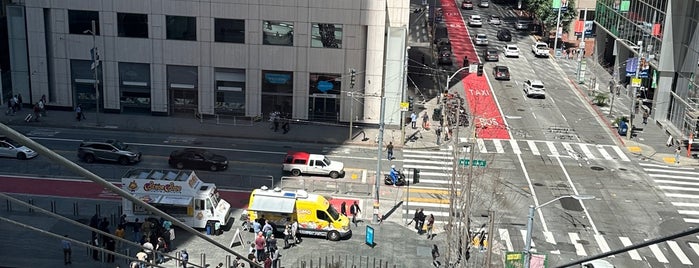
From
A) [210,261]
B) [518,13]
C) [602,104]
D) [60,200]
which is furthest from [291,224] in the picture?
[518,13]

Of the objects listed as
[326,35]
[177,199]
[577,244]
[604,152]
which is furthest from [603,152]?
[177,199]

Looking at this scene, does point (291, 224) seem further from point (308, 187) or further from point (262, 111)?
point (262, 111)

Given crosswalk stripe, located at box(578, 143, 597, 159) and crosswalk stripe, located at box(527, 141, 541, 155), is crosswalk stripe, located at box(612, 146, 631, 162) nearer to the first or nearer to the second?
crosswalk stripe, located at box(578, 143, 597, 159)

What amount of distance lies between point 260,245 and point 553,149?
29.1 metres

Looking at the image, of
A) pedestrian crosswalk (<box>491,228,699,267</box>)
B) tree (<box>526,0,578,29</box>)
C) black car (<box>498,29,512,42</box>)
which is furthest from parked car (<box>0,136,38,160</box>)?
tree (<box>526,0,578,29</box>)

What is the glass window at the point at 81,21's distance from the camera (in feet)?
204

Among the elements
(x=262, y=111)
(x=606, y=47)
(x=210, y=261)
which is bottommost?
→ (x=210, y=261)

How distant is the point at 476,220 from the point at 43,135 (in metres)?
31.4

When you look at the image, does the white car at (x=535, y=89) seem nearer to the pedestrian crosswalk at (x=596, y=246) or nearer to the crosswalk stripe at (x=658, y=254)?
the pedestrian crosswalk at (x=596, y=246)

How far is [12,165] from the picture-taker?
50.5 metres

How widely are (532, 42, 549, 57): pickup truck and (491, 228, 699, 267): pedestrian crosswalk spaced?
49381 mm

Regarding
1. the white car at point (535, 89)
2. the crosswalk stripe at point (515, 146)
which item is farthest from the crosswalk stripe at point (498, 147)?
the white car at point (535, 89)

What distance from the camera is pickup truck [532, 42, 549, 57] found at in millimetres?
89938

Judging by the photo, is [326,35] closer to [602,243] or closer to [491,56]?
[602,243]
